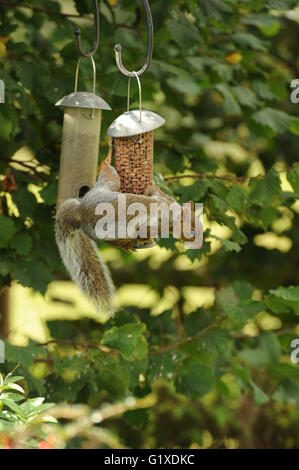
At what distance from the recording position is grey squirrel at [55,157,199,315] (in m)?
1.75

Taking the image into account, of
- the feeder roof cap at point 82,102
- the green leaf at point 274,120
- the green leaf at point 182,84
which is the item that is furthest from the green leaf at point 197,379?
the feeder roof cap at point 82,102

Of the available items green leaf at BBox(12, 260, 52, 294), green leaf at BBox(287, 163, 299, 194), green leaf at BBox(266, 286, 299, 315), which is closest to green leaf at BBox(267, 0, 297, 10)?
green leaf at BBox(287, 163, 299, 194)

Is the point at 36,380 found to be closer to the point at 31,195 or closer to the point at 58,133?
the point at 31,195

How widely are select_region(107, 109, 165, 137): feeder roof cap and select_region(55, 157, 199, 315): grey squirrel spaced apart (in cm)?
9

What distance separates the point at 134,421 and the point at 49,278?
695 millimetres

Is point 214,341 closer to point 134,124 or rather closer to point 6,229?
point 6,229

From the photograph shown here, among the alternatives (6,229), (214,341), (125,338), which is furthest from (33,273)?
(214,341)

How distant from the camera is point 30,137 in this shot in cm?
305

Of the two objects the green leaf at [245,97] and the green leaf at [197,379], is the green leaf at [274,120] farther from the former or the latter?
the green leaf at [197,379]

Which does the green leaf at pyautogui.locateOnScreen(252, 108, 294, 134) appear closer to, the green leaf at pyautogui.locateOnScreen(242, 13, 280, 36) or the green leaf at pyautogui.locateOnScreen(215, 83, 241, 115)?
the green leaf at pyautogui.locateOnScreen(215, 83, 241, 115)

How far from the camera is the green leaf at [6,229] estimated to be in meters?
2.49

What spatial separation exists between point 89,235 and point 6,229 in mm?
755

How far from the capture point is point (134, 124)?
5.95 feet

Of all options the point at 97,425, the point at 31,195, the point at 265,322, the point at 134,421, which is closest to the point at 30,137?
the point at 31,195
